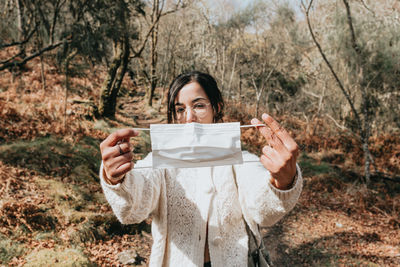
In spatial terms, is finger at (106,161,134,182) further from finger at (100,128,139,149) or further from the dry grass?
the dry grass

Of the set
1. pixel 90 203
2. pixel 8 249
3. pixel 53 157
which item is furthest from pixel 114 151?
pixel 53 157

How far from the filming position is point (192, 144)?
4.02ft

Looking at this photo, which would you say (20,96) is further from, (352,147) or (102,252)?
(352,147)

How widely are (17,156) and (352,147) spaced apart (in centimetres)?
1173

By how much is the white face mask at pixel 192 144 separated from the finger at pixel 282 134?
195 mm

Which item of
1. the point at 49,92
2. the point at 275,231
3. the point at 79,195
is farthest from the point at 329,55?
the point at 49,92

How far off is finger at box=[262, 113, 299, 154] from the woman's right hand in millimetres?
632

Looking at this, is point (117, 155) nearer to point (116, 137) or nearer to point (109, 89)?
point (116, 137)

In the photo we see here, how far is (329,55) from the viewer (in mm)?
11727

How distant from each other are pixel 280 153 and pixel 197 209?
24.5 inches

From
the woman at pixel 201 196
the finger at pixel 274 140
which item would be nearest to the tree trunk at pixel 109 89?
the woman at pixel 201 196

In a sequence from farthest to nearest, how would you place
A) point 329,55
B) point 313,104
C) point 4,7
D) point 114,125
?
point 313,104
point 329,55
point 114,125
point 4,7

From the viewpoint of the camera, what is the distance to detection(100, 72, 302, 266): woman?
1104 millimetres

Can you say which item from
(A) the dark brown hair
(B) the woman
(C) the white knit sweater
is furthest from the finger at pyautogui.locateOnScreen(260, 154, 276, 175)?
(A) the dark brown hair
